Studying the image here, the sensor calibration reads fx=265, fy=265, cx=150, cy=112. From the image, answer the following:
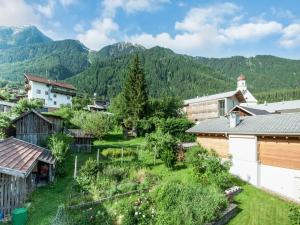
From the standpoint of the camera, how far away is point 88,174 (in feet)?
61.0

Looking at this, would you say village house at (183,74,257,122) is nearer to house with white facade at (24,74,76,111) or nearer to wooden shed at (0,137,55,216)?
house with white facade at (24,74,76,111)

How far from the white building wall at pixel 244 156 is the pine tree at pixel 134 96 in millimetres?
24959

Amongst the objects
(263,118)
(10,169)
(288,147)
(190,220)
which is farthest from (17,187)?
(263,118)

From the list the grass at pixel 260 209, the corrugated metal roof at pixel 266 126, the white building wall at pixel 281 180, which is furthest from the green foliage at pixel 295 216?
the corrugated metal roof at pixel 266 126

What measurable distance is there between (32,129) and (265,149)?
70.8 feet

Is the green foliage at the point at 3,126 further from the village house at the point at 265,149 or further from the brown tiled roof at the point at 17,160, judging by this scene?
the village house at the point at 265,149

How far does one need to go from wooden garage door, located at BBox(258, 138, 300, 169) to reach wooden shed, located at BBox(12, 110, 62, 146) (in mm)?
20459

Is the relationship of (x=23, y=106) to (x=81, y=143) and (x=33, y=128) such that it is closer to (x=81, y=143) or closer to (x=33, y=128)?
(x=81, y=143)

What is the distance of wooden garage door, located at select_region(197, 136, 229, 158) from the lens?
79.6ft

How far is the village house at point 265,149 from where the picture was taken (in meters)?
17.9

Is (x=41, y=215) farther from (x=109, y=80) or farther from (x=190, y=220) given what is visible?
(x=109, y=80)

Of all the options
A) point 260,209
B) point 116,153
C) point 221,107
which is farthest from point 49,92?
point 260,209

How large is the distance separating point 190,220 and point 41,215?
7.92m

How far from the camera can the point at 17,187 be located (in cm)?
1459
